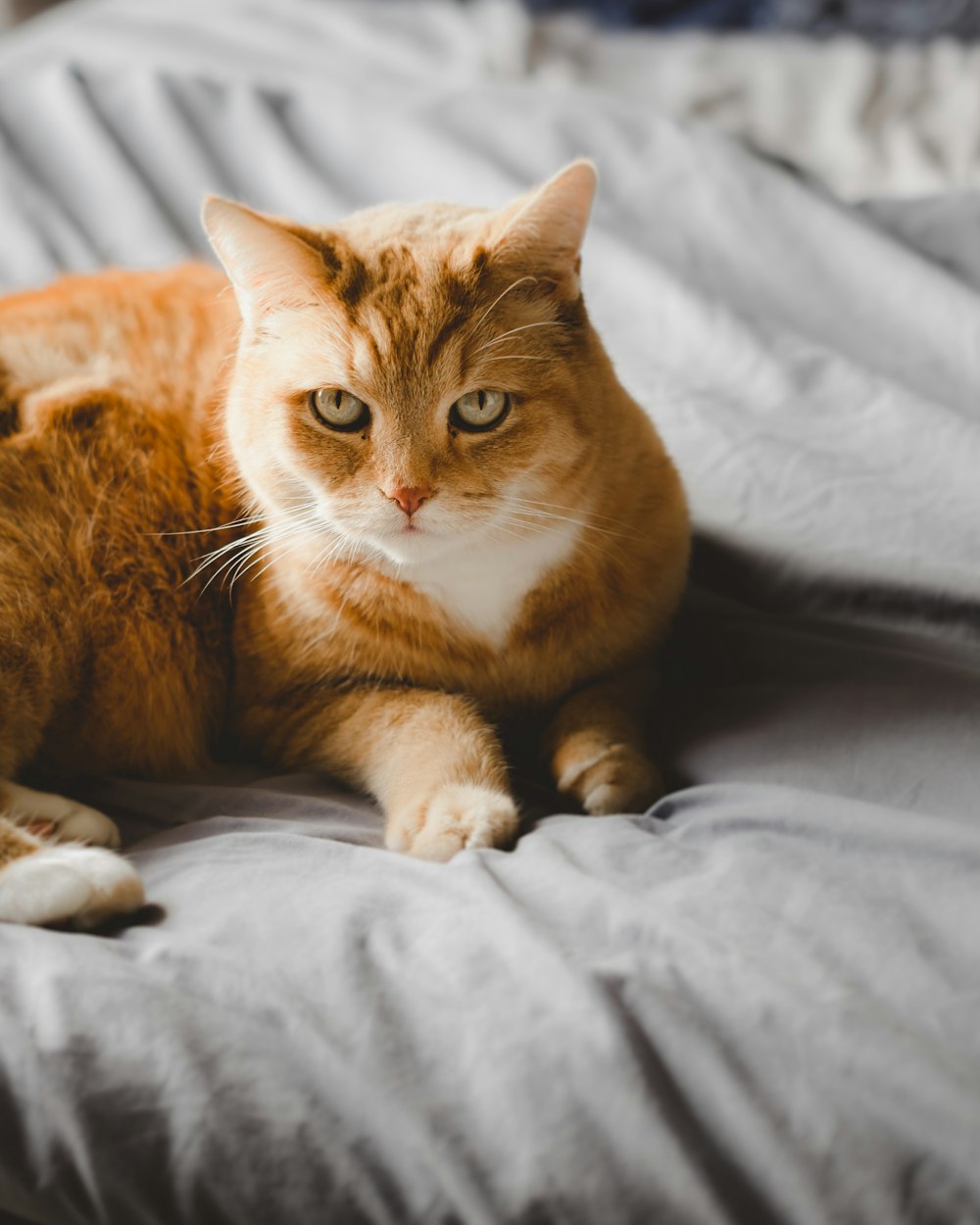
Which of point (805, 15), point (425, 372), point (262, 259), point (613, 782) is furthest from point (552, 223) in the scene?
point (805, 15)

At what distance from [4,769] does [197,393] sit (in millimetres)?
556

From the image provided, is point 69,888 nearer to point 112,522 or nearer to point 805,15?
point 112,522

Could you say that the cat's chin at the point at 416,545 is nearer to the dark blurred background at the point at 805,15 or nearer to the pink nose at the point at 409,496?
the pink nose at the point at 409,496

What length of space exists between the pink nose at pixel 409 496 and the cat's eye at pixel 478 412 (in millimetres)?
94

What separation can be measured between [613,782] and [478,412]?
1.41ft

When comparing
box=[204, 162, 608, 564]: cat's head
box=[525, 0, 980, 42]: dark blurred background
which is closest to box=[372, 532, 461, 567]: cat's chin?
box=[204, 162, 608, 564]: cat's head

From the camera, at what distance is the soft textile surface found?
0.80m

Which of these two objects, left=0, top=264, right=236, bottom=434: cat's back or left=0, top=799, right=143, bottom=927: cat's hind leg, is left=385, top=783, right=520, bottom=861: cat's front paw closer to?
left=0, top=799, right=143, bottom=927: cat's hind leg

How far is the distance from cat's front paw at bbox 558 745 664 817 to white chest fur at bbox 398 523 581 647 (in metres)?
0.20

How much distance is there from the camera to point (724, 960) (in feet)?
3.03

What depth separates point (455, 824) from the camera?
1.20 metres

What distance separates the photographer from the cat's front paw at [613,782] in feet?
4.20

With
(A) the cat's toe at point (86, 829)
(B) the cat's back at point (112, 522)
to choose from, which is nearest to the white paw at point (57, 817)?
(A) the cat's toe at point (86, 829)

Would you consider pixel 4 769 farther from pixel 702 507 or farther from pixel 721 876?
pixel 702 507
